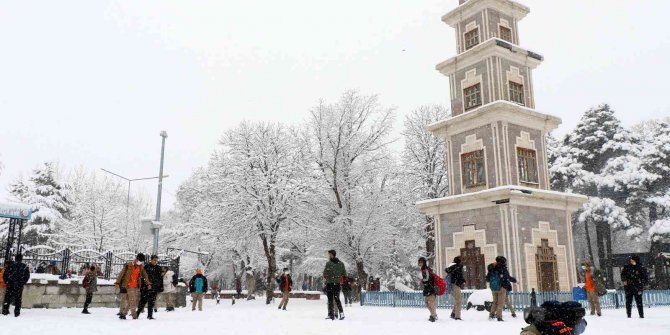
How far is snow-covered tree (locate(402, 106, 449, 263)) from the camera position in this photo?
33.8 meters

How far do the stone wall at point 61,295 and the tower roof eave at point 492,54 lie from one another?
17.7 m

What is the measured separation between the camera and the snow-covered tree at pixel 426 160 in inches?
A: 1330

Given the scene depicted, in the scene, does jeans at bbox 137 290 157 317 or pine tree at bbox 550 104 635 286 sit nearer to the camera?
jeans at bbox 137 290 157 317

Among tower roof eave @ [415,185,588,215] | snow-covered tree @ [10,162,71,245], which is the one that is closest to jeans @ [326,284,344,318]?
tower roof eave @ [415,185,588,215]

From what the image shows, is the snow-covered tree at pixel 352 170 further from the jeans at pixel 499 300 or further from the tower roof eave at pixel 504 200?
the jeans at pixel 499 300

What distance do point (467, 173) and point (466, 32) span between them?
705 centimetres

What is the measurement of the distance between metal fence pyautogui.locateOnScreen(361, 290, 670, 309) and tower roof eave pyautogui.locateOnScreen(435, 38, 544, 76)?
418 inches

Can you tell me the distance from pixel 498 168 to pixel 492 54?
17.6ft

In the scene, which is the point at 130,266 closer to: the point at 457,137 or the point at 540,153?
the point at 457,137

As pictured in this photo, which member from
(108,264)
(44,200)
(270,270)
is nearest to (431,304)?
(108,264)

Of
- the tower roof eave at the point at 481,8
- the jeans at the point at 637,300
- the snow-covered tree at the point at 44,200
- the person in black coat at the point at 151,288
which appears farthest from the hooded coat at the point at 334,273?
the snow-covered tree at the point at 44,200

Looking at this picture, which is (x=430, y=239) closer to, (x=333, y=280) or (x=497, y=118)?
(x=497, y=118)

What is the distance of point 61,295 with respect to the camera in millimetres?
17562

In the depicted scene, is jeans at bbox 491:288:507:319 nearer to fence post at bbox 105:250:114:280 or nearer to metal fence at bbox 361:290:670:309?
metal fence at bbox 361:290:670:309
